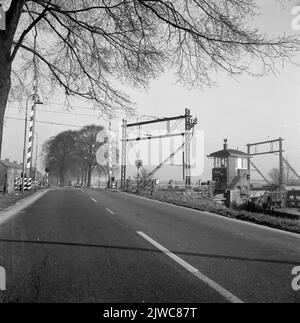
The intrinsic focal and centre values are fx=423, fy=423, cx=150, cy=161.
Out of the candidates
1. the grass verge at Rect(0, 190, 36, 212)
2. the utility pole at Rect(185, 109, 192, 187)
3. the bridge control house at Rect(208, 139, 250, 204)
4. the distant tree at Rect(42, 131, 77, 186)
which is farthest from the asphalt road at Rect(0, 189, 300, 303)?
the distant tree at Rect(42, 131, 77, 186)

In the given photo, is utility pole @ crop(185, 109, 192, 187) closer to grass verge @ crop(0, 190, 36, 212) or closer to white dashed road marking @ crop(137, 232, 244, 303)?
grass verge @ crop(0, 190, 36, 212)

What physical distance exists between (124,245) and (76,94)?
5878 millimetres

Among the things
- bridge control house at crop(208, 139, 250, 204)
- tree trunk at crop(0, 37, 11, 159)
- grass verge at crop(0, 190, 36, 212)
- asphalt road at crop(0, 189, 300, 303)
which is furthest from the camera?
bridge control house at crop(208, 139, 250, 204)

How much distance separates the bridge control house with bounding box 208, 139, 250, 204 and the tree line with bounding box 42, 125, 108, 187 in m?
23.6

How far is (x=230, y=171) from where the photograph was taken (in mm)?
48094

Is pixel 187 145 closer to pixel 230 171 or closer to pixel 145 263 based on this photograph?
pixel 230 171

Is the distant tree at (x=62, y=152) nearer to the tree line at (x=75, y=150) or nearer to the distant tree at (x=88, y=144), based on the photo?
the tree line at (x=75, y=150)

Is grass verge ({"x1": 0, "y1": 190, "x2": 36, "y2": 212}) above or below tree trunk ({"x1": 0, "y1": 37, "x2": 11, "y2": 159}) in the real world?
below

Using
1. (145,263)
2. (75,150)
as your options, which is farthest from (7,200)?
(75,150)

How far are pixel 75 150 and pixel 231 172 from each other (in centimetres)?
3103

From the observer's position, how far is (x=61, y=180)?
7319 centimetres

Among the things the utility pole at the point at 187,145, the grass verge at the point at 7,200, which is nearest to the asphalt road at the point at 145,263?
the grass verge at the point at 7,200

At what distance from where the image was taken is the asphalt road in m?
5.14
